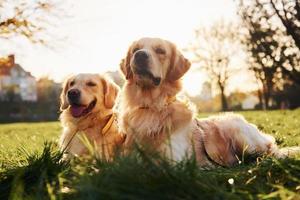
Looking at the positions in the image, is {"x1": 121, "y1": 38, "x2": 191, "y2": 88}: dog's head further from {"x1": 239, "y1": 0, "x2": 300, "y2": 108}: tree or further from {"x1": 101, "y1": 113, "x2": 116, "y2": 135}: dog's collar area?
{"x1": 239, "y1": 0, "x2": 300, "y2": 108}: tree

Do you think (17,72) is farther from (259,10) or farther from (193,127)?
(193,127)

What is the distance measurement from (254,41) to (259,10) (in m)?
4.35

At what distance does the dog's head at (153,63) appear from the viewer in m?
5.66

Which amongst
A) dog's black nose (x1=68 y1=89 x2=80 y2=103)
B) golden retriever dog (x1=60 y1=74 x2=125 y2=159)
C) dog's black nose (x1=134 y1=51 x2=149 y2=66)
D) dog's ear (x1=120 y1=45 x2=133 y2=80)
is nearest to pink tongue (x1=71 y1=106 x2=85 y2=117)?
golden retriever dog (x1=60 y1=74 x2=125 y2=159)

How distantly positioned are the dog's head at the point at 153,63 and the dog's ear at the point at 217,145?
825mm

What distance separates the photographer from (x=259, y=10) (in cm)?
2803

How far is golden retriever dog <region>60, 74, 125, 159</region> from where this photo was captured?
629cm

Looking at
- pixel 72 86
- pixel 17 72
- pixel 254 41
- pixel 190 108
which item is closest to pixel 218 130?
pixel 190 108

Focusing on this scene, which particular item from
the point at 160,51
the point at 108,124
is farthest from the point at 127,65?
the point at 108,124

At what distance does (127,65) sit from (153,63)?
590mm

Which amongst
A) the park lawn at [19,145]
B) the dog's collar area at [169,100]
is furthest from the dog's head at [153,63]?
the park lawn at [19,145]

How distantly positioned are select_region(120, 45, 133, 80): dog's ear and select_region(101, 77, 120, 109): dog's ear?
0.58 meters

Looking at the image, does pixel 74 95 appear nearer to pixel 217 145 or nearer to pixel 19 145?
pixel 19 145

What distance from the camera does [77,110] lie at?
6.52 m
